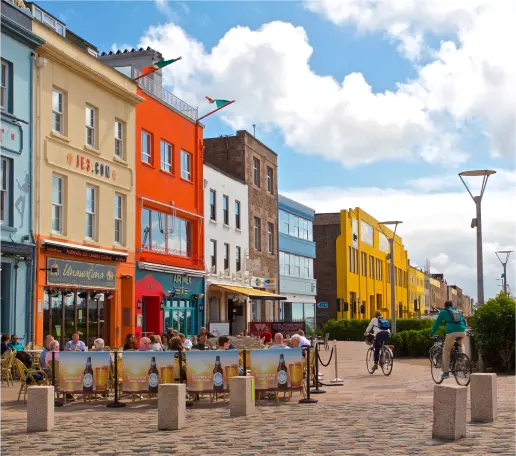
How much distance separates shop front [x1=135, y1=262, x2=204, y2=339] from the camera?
1192 inches

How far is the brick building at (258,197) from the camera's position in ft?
143

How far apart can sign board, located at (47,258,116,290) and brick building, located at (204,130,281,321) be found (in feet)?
49.5

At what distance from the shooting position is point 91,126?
2747cm

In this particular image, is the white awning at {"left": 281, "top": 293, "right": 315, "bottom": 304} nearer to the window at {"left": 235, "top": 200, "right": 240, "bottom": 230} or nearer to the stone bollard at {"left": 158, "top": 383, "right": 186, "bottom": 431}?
the window at {"left": 235, "top": 200, "right": 240, "bottom": 230}

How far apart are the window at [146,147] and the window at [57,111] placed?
6.03 meters

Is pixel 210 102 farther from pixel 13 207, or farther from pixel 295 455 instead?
pixel 295 455

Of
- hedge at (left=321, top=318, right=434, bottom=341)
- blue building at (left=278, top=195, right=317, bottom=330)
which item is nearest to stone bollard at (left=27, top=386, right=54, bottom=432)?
blue building at (left=278, top=195, right=317, bottom=330)

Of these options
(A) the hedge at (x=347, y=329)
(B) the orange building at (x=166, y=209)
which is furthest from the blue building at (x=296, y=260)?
(B) the orange building at (x=166, y=209)

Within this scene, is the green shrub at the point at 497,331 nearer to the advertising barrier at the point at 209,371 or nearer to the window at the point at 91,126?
the advertising barrier at the point at 209,371

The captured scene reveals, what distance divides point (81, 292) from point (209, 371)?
12373 millimetres

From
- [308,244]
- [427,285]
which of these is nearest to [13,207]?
[308,244]

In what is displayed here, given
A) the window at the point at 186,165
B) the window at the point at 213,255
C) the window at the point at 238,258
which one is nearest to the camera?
the window at the point at 186,165

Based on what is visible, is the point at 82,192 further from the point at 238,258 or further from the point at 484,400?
the point at 484,400

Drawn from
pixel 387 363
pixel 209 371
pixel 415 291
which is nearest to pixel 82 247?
pixel 387 363
